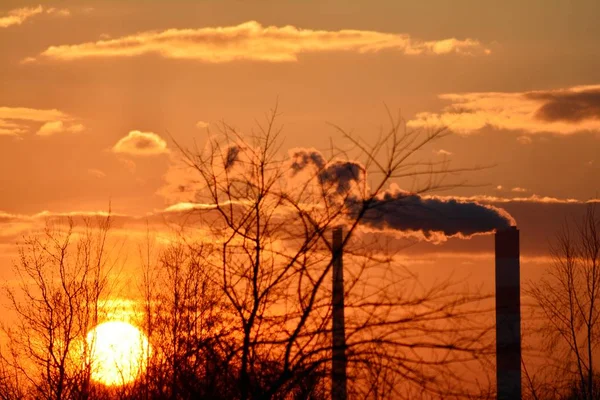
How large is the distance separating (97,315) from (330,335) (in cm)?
1569

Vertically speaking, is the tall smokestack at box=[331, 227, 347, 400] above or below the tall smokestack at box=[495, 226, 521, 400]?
below

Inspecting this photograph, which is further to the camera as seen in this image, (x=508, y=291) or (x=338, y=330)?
(x=508, y=291)

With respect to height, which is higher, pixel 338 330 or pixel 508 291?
pixel 508 291

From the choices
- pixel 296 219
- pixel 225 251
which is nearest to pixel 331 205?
pixel 296 219

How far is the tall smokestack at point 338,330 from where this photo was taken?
7.55m

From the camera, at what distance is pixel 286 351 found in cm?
780

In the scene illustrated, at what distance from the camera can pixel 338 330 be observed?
7645mm

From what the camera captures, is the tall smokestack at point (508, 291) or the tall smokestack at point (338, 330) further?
the tall smokestack at point (508, 291)

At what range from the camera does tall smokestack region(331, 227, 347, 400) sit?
297 inches

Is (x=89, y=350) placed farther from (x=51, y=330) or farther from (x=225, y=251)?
(x=225, y=251)

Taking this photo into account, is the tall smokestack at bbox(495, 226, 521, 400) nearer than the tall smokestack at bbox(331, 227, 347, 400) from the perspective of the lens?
No

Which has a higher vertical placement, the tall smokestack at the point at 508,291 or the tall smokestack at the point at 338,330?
the tall smokestack at the point at 508,291

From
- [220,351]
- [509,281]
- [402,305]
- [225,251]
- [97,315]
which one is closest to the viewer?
[402,305]

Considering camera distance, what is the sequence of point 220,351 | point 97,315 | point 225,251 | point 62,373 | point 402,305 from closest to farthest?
1. point 402,305
2. point 220,351
3. point 225,251
4. point 62,373
5. point 97,315
